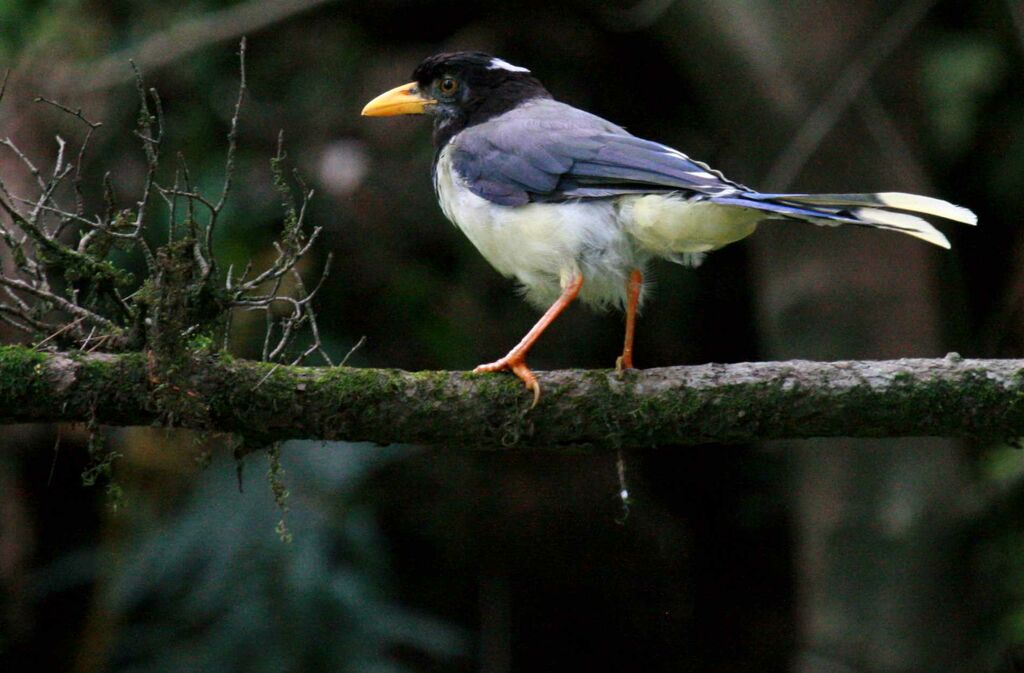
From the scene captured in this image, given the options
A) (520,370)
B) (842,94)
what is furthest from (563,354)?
(520,370)

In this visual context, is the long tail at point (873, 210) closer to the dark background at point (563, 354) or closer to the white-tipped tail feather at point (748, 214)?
the white-tipped tail feather at point (748, 214)

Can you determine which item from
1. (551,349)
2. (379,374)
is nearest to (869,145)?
(551,349)

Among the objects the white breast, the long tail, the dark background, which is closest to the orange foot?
the white breast

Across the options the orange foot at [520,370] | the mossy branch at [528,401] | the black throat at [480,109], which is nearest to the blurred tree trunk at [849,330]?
the black throat at [480,109]

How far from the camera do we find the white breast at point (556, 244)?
387 cm

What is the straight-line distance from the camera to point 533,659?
6898mm

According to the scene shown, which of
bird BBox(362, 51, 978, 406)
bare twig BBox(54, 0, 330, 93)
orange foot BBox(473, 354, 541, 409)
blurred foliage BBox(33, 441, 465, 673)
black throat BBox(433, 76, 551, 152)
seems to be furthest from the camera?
bare twig BBox(54, 0, 330, 93)

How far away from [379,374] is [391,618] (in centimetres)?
260

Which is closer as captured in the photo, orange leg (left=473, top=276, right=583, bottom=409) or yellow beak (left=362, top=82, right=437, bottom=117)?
orange leg (left=473, top=276, right=583, bottom=409)

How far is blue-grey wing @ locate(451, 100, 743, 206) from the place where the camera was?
12.5 ft

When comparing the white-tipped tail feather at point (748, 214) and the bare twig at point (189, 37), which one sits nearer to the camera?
the white-tipped tail feather at point (748, 214)

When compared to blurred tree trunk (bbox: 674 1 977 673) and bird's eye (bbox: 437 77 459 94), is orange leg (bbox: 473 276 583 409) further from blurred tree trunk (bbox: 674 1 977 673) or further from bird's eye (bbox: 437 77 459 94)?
blurred tree trunk (bbox: 674 1 977 673)

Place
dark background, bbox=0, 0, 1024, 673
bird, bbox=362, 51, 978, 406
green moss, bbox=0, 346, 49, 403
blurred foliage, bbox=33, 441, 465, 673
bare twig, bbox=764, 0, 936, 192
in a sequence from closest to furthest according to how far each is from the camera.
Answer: green moss, bbox=0, 346, 49, 403, bird, bbox=362, 51, 978, 406, blurred foliage, bbox=33, 441, 465, 673, dark background, bbox=0, 0, 1024, 673, bare twig, bbox=764, 0, 936, 192

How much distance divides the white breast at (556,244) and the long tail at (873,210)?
0.60m
